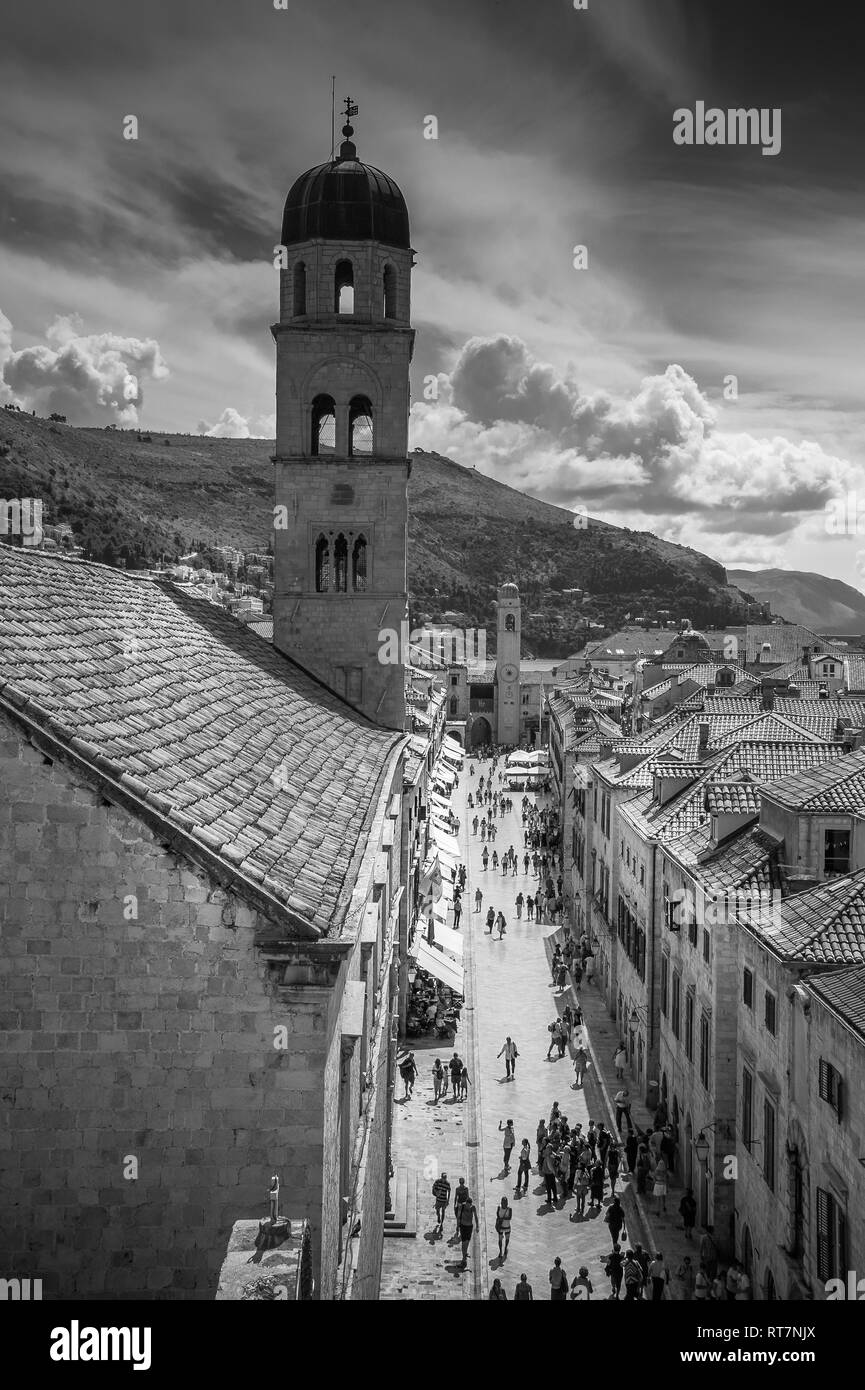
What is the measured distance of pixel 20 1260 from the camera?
931cm

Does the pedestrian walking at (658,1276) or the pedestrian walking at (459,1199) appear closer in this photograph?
the pedestrian walking at (658,1276)

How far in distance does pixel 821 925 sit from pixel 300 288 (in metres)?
19.3

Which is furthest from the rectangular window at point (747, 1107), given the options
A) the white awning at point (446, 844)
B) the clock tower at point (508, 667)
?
the clock tower at point (508, 667)

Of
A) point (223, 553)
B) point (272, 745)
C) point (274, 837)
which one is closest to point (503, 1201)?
point (272, 745)

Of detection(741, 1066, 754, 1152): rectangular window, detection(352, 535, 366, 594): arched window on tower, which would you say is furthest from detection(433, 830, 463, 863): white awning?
detection(741, 1066, 754, 1152): rectangular window

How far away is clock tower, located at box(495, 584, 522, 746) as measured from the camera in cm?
13712

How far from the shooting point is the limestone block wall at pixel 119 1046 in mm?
9344

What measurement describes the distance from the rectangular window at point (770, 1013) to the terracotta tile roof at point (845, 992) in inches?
95.7

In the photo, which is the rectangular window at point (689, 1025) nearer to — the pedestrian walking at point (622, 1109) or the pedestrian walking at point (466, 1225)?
the pedestrian walking at point (622, 1109)

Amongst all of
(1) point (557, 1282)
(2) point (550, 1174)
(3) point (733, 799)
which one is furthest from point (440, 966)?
(1) point (557, 1282)

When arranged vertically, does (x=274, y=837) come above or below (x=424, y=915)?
above
